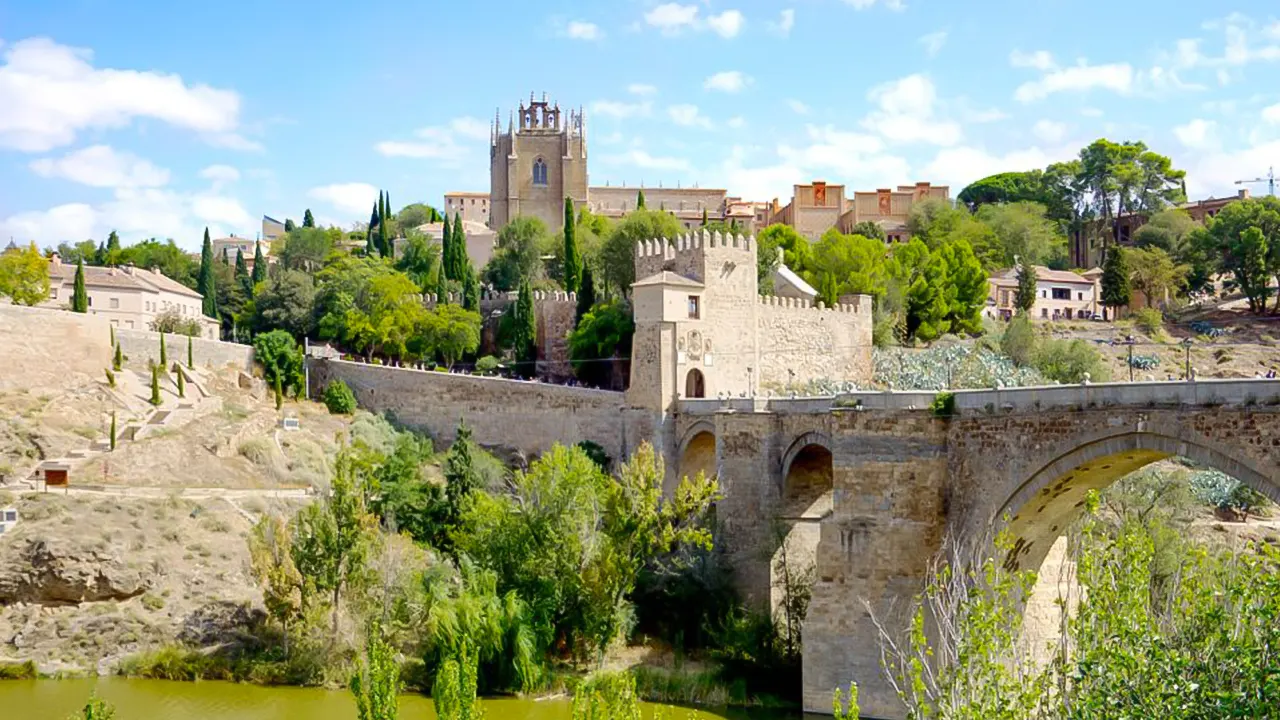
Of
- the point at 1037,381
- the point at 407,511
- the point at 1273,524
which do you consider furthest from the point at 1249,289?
the point at 407,511

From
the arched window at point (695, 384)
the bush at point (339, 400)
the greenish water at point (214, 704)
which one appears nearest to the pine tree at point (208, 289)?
the bush at point (339, 400)

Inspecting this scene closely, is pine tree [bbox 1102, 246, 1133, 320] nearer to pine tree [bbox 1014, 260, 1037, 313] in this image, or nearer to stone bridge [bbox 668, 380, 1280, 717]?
pine tree [bbox 1014, 260, 1037, 313]

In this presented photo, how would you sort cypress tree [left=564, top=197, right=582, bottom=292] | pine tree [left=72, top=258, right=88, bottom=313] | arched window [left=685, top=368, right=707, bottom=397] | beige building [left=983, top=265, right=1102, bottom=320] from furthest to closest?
beige building [left=983, top=265, right=1102, bottom=320] → cypress tree [left=564, top=197, right=582, bottom=292] → pine tree [left=72, top=258, right=88, bottom=313] → arched window [left=685, top=368, right=707, bottom=397]

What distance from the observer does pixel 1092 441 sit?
20578 mm

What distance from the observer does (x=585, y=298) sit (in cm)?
4544

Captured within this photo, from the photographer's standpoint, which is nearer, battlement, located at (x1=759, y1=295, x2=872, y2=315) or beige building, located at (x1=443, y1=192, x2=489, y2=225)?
battlement, located at (x1=759, y1=295, x2=872, y2=315)

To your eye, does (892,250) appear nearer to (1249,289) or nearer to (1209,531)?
(1249,289)

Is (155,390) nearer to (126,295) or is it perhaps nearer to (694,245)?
(126,295)

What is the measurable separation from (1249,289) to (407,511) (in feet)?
129

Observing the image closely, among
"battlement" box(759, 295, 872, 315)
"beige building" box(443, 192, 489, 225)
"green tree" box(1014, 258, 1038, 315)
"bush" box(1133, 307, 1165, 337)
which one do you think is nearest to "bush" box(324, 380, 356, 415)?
"battlement" box(759, 295, 872, 315)

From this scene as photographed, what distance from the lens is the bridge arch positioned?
1848 cm

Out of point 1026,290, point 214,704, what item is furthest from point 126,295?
point 1026,290

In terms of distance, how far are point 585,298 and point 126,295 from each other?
18.7 m

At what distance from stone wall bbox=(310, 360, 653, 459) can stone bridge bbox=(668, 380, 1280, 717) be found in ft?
22.5
